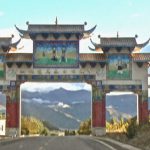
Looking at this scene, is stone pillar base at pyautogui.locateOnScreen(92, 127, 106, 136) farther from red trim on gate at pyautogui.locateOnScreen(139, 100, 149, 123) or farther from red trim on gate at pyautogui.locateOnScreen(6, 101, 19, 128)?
red trim on gate at pyautogui.locateOnScreen(6, 101, 19, 128)

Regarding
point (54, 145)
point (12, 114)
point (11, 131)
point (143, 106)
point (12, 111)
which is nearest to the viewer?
point (54, 145)

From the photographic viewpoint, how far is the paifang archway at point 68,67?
71.6 m

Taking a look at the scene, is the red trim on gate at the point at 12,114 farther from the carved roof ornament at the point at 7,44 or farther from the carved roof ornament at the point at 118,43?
the carved roof ornament at the point at 118,43

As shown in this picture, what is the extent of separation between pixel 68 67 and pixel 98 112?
6.63 m

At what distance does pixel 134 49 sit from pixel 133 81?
426 centimetres

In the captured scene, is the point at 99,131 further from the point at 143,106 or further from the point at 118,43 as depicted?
the point at 118,43

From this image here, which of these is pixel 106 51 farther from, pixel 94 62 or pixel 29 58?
pixel 29 58

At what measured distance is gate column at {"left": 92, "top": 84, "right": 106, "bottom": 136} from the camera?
7100 cm

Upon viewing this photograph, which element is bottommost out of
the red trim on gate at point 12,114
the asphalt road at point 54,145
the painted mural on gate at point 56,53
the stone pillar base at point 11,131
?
the stone pillar base at point 11,131

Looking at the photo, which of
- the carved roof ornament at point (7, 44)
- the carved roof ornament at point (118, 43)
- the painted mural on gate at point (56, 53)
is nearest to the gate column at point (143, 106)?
the carved roof ornament at point (118, 43)

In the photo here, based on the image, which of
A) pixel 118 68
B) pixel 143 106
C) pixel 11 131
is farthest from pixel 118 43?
pixel 11 131

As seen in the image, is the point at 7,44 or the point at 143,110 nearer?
the point at 143,110

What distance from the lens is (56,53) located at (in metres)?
72.1

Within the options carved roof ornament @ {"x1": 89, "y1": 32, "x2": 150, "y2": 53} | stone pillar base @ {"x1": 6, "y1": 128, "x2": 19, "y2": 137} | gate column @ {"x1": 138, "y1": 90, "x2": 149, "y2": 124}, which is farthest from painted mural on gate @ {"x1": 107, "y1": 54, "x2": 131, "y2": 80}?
stone pillar base @ {"x1": 6, "y1": 128, "x2": 19, "y2": 137}
